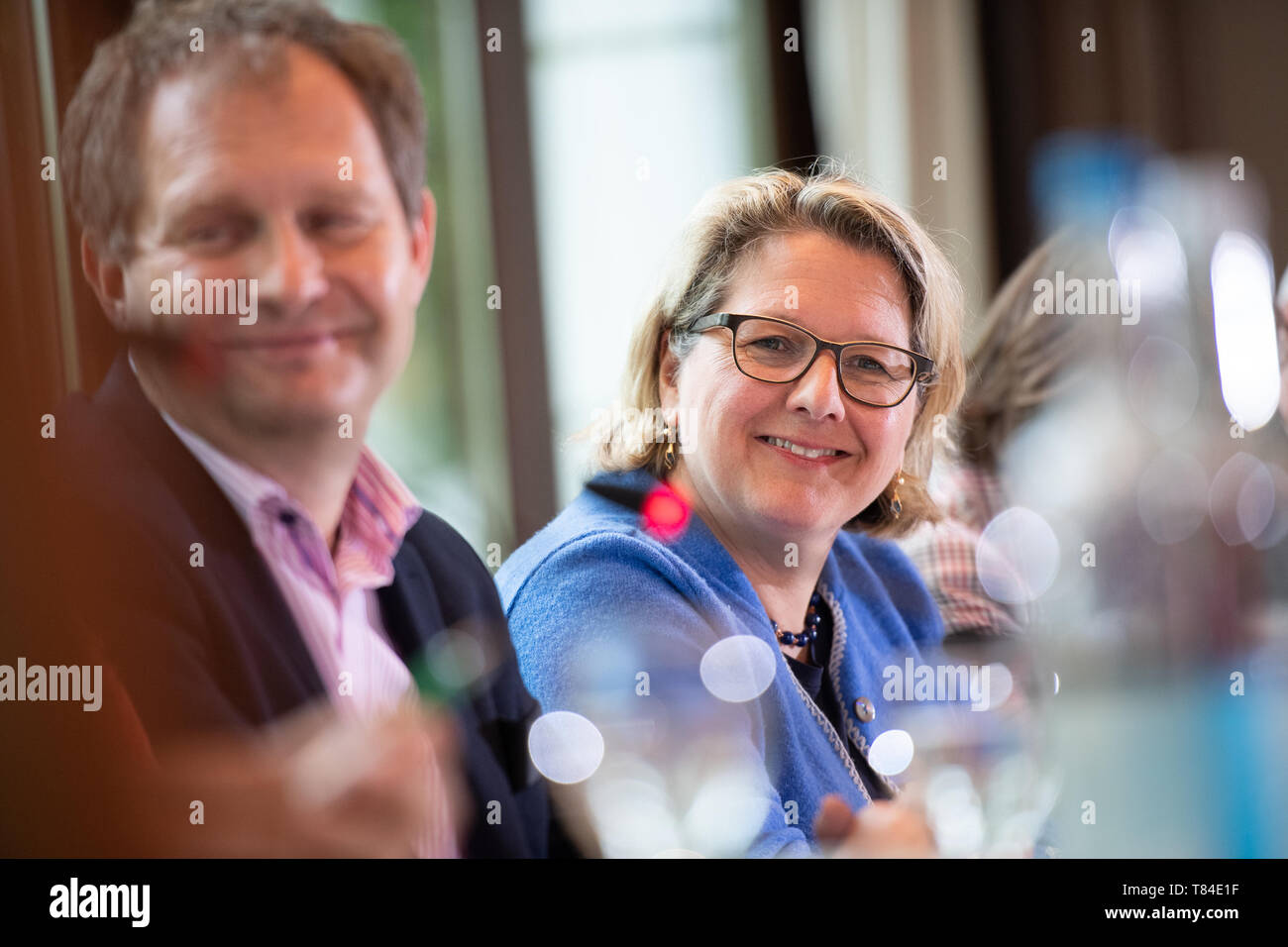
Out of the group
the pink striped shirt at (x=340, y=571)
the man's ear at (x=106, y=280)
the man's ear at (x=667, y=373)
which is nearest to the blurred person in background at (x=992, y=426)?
the man's ear at (x=667, y=373)

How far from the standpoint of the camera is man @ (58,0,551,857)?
1.42 metres

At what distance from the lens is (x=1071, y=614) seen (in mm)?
1522

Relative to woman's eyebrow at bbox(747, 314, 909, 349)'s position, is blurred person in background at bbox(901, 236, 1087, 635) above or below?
below

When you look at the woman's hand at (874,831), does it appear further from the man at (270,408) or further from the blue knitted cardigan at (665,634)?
the man at (270,408)

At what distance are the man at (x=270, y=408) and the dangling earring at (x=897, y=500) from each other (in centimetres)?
56

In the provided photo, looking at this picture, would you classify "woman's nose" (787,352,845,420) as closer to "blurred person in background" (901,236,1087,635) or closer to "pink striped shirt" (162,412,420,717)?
"blurred person in background" (901,236,1087,635)

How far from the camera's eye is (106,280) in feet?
4.82

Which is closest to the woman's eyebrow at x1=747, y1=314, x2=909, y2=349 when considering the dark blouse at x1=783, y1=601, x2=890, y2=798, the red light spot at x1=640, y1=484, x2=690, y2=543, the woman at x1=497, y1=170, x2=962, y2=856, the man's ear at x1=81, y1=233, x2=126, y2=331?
the woman at x1=497, y1=170, x2=962, y2=856

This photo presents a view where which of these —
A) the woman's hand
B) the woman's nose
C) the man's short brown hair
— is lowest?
the woman's hand

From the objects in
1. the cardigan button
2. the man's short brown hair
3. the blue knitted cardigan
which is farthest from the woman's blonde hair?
the man's short brown hair

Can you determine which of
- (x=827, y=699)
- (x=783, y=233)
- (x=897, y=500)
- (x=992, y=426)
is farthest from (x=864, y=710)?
(x=783, y=233)

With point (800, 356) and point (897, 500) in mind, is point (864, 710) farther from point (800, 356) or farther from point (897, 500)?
point (800, 356)
